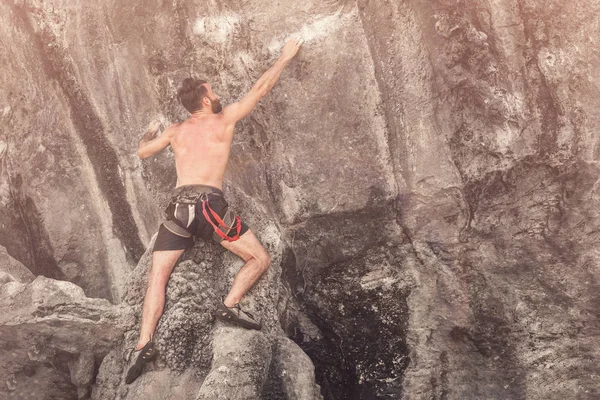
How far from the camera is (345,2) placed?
5.28 meters

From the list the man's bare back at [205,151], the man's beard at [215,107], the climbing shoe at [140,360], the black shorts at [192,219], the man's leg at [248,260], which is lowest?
the climbing shoe at [140,360]

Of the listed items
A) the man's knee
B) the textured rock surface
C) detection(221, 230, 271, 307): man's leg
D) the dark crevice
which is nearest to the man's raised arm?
detection(221, 230, 271, 307): man's leg

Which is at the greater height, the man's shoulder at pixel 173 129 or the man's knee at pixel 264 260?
the man's shoulder at pixel 173 129

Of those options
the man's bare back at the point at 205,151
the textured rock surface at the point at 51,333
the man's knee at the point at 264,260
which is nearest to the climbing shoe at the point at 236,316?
the man's knee at the point at 264,260

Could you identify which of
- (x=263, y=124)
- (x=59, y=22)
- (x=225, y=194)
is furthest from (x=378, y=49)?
(x=59, y=22)

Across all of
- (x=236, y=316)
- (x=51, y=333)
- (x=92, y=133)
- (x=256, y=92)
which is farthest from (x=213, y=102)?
(x=51, y=333)

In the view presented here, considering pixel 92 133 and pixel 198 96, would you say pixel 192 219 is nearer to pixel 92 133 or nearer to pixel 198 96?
pixel 198 96

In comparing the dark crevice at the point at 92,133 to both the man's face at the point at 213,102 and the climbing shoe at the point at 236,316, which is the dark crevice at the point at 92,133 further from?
the climbing shoe at the point at 236,316

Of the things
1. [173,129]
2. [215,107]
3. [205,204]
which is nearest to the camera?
[205,204]

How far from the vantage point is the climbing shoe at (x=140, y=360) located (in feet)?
16.0

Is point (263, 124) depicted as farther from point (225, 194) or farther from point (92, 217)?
point (92, 217)

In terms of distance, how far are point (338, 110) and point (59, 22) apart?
2512 millimetres

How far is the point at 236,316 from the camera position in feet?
16.3

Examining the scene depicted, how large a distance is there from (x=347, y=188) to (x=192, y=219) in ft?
3.95
